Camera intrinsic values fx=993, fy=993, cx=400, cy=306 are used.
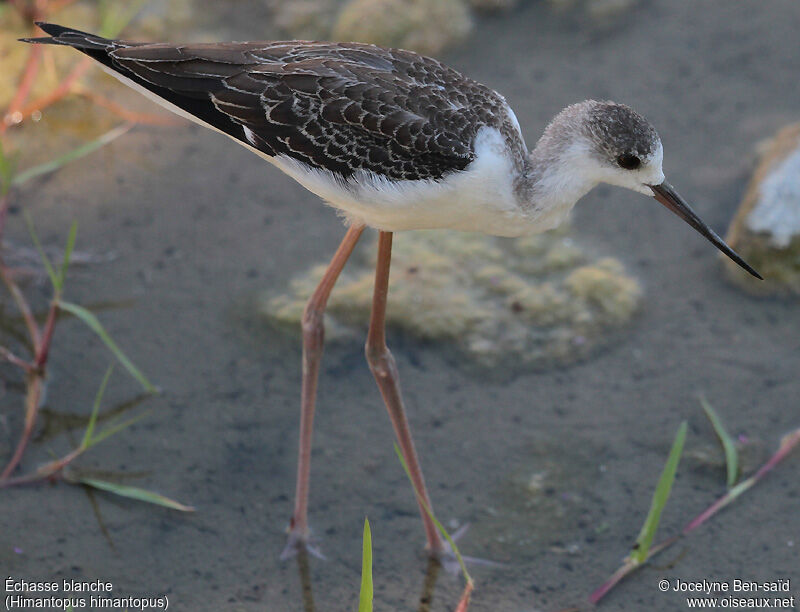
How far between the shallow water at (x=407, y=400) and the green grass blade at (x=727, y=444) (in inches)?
1.7

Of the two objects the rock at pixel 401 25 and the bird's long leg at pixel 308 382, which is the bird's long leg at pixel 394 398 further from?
the rock at pixel 401 25

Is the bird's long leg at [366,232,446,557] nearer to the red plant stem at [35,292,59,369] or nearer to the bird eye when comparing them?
the bird eye

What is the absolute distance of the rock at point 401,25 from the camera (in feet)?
14.1

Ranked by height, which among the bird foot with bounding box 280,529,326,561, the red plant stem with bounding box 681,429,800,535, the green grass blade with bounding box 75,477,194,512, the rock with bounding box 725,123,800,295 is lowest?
the bird foot with bounding box 280,529,326,561

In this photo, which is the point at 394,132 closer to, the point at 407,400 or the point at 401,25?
the point at 407,400

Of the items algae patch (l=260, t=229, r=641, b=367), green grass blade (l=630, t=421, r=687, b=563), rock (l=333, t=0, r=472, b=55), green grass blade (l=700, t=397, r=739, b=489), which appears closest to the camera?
green grass blade (l=630, t=421, r=687, b=563)

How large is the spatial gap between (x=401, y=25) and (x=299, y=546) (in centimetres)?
247

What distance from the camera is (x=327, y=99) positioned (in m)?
2.43

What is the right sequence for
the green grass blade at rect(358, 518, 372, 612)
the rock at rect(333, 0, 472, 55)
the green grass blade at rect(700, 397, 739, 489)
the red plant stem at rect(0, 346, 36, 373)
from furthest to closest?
the rock at rect(333, 0, 472, 55) < the red plant stem at rect(0, 346, 36, 373) < the green grass blade at rect(700, 397, 739, 489) < the green grass blade at rect(358, 518, 372, 612)

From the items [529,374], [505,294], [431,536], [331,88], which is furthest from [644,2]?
[431,536]

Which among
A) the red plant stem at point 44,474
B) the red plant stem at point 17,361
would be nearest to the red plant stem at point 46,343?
the red plant stem at point 17,361

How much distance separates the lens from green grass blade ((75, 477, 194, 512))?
275 cm

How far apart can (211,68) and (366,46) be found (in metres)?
0.41

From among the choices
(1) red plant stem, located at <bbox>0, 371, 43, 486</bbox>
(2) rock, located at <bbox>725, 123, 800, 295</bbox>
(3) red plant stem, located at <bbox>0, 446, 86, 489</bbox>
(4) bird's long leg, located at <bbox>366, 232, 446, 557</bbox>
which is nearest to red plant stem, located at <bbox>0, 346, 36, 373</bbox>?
(1) red plant stem, located at <bbox>0, 371, 43, 486</bbox>
